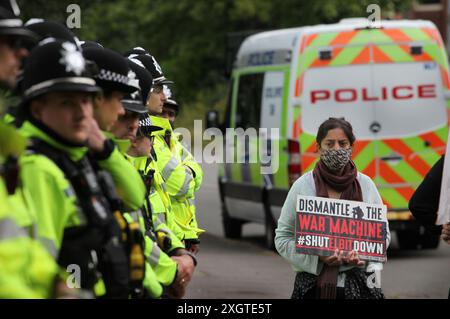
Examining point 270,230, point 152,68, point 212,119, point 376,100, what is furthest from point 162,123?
point 212,119

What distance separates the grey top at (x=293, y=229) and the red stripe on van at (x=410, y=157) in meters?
8.10

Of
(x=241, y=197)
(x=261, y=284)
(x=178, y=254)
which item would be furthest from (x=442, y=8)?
(x=178, y=254)

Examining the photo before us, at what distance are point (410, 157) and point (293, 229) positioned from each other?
8.25 m

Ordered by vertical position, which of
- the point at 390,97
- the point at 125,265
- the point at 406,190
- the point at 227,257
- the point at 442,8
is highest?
the point at 125,265

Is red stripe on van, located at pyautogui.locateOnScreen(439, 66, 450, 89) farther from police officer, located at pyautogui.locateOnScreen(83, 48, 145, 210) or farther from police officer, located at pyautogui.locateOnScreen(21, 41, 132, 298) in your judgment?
police officer, located at pyautogui.locateOnScreen(21, 41, 132, 298)

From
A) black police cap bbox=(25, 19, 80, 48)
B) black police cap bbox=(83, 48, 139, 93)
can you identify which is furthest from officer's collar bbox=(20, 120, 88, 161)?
black police cap bbox=(25, 19, 80, 48)

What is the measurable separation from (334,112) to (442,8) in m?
48.3

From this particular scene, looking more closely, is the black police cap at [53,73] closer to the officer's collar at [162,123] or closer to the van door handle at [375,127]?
the officer's collar at [162,123]

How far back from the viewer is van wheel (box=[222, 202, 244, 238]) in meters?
18.6

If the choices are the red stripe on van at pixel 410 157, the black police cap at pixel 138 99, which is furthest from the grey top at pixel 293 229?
the red stripe on van at pixel 410 157

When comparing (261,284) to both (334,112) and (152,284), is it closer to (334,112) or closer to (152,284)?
(334,112)

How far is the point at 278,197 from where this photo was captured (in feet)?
52.0

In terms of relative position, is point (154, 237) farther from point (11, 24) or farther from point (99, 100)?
point (11, 24)

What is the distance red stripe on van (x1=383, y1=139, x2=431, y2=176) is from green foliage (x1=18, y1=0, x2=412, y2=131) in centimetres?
2199
